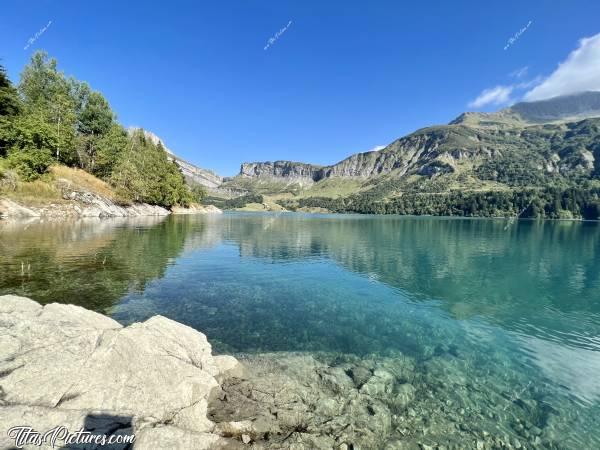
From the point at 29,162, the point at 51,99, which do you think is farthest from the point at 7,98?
the point at 51,99

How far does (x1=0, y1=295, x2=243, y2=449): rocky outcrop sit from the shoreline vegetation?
311 ft

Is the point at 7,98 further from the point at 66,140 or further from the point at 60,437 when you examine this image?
the point at 60,437

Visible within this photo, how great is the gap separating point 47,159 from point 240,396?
11332 cm

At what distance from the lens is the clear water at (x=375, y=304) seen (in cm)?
1975

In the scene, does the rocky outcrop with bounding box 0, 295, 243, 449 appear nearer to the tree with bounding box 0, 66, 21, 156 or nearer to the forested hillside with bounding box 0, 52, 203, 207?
the forested hillside with bounding box 0, 52, 203, 207

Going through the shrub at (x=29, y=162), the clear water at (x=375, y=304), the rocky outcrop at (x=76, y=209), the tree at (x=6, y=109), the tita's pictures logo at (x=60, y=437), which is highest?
the tree at (x=6, y=109)

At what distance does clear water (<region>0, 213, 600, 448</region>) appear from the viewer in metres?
19.8

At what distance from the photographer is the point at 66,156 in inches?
4675

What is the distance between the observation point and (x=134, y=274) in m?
39.0

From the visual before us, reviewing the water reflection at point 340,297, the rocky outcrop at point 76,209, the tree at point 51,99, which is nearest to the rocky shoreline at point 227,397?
the water reflection at point 340,297

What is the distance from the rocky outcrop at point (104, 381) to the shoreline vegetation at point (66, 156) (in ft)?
311

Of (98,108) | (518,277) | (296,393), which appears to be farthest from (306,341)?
(98,108)

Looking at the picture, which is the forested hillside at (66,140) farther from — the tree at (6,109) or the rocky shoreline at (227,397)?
the rocky shoreline at (227,397)

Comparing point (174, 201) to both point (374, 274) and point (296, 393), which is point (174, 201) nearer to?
point (374, 274)
